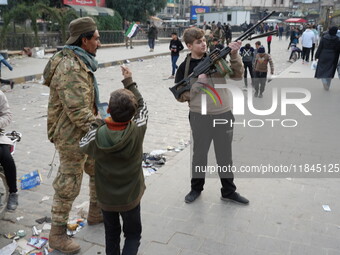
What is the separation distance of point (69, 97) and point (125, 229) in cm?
108

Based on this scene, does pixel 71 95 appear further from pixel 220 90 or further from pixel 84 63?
pixel 220 90

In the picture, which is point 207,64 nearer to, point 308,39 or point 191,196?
point 191,196

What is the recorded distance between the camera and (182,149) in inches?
238

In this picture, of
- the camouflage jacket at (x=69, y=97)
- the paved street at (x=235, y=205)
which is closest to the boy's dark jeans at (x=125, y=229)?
the paved street at (x=235, y=205)

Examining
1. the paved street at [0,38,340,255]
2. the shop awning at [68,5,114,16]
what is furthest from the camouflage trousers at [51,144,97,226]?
the shop awning at [68,5,114,16]

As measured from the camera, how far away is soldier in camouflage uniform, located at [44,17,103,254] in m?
2.89

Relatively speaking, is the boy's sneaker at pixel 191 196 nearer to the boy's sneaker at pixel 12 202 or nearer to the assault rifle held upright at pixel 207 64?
the assault rifle held upright at pixel 207 64

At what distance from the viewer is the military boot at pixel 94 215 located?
11.7ft

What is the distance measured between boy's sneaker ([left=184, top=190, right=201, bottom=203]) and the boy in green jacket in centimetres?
138

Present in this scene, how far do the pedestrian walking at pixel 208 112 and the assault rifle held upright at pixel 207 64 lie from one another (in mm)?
48

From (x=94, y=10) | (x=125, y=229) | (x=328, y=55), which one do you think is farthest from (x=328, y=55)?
(x=94, y=10)

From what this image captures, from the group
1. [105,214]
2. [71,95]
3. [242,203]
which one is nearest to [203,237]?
[242,203]

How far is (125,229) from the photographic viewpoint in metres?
2.76

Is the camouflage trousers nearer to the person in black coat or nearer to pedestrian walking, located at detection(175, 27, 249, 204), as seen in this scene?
pedestrian walking, located at detection(175, 27, 249, 204)
